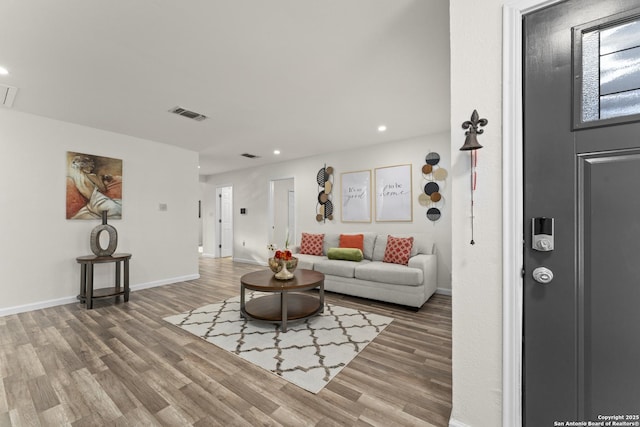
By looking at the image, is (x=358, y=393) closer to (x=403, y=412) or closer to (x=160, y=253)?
(x=403, y=412)

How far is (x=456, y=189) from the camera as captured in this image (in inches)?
54.7

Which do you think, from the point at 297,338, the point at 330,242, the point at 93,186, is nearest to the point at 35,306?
the point at 93,186

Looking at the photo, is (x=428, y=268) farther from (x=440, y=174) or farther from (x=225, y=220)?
(x=225, y=220)

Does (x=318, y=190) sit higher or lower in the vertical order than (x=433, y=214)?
higher

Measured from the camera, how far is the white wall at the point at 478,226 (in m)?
1.26

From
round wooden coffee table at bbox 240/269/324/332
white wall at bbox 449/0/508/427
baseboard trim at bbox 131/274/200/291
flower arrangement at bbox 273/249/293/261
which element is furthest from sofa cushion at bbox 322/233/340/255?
white wall at bbox 449/0/508/427

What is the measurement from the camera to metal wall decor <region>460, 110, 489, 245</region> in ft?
4.15

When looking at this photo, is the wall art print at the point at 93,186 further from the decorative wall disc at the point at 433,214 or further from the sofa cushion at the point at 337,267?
the decorative wall disc at the point at 433,214

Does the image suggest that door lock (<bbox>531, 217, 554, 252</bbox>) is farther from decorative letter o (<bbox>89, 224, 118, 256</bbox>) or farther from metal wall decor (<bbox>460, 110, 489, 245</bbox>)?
decorative letter o (<bbox>89, 224, 118, 256</bbox>)

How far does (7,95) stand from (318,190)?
14.4 feet

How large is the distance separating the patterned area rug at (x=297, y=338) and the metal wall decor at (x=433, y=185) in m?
1.98

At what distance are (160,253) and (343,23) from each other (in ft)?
15.1

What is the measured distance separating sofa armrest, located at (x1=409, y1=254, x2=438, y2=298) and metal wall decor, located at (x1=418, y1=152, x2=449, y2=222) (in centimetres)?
72

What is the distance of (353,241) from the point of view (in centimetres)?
442
